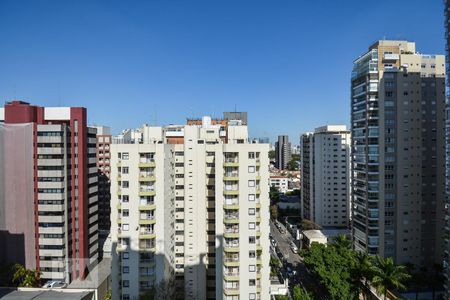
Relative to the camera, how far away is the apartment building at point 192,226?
29.0 m

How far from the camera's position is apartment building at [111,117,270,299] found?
2905 centimetres

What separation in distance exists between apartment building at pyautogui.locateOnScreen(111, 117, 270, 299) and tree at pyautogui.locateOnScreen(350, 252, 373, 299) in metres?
13.3

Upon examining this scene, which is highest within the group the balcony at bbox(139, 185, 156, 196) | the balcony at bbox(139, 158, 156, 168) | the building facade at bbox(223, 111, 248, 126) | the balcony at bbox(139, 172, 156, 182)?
the building facade at bbox(223, 111, 248, 126)

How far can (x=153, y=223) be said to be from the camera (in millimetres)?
30656

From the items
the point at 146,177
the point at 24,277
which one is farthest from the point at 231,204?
the point at 24,277

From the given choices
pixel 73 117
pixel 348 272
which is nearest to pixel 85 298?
pixel 73 117

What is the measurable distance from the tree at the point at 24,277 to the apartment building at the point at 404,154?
4419 cm

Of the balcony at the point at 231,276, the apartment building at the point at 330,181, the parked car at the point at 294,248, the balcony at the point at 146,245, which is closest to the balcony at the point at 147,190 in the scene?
the balcony at the point at 146,245

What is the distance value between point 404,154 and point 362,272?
736 inches

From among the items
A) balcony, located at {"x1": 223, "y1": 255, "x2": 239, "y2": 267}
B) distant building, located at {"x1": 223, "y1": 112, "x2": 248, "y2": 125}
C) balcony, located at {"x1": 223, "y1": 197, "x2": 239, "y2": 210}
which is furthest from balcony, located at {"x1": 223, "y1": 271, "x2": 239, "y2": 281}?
distant building, located at {"x1": 223, "y1": 112, "x2": 248, "y2": 125}

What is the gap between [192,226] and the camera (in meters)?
34.3

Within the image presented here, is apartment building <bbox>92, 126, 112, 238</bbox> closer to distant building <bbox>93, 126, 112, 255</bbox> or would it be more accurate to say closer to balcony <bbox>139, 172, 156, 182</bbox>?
distant building <bbox>93, 126, 112, 255</bbox>

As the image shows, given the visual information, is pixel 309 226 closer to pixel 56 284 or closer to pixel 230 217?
pixel 230 217

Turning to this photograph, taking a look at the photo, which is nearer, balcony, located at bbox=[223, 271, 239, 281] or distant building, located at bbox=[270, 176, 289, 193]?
balcony, located at bbox=[223, 271, 239, 281]
